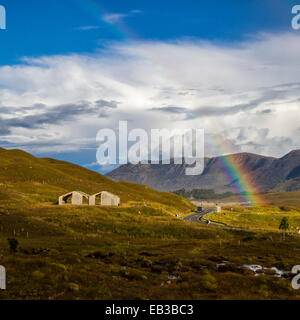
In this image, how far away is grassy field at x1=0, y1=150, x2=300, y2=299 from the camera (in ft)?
106

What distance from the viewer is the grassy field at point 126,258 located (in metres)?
32.4

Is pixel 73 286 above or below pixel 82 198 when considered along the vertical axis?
below

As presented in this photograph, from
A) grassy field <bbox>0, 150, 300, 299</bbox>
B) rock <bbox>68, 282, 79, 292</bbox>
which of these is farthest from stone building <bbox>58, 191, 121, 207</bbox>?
rock <bbox>68, 282, 79, 292</bbox>

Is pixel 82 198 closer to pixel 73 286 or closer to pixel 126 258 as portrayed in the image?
pixel 126 258

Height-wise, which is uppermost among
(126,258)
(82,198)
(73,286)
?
(82,198)

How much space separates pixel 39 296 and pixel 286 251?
43.9 metres

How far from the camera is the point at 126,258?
156 feet

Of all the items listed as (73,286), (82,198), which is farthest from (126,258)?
(82,198)

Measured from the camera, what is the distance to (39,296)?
95.6ft

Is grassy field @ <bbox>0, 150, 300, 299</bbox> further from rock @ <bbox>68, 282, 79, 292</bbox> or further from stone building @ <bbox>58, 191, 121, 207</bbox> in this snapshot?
stone building @ <bbox>58, 191, 121, 207</bbox>

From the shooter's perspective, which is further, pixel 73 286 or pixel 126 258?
pixel 126 258

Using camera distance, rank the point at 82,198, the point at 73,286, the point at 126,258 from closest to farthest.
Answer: the point at 73,286 < the point at 126,258 < the point at 82,198

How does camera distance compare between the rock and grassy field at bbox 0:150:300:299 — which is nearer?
the rock
